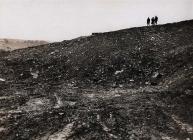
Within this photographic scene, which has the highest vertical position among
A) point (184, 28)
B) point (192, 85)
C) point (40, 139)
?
point (184, 28)

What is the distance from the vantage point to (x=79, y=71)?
24.8 meters

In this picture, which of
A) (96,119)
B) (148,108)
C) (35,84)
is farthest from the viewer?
(35,84)

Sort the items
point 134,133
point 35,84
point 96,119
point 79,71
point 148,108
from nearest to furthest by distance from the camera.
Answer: point 134,133 < point 96,119 < point 148,108 < point 35,84 < point 79,71

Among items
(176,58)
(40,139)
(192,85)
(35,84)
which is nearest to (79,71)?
(35,84)

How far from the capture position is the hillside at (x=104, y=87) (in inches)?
579

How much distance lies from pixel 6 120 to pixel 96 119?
12.7 feet

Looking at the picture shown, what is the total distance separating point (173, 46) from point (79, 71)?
676 centimetres

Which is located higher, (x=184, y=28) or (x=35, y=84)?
(x=184, y=28)

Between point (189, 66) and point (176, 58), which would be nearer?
point (189, 66)

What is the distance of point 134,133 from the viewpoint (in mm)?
13977

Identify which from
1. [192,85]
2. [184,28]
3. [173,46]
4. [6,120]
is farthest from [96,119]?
[184,28]

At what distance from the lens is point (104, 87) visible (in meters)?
21.5

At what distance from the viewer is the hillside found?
1472 centimetres

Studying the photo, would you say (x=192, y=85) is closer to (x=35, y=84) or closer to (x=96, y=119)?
(x=96, y=119)
